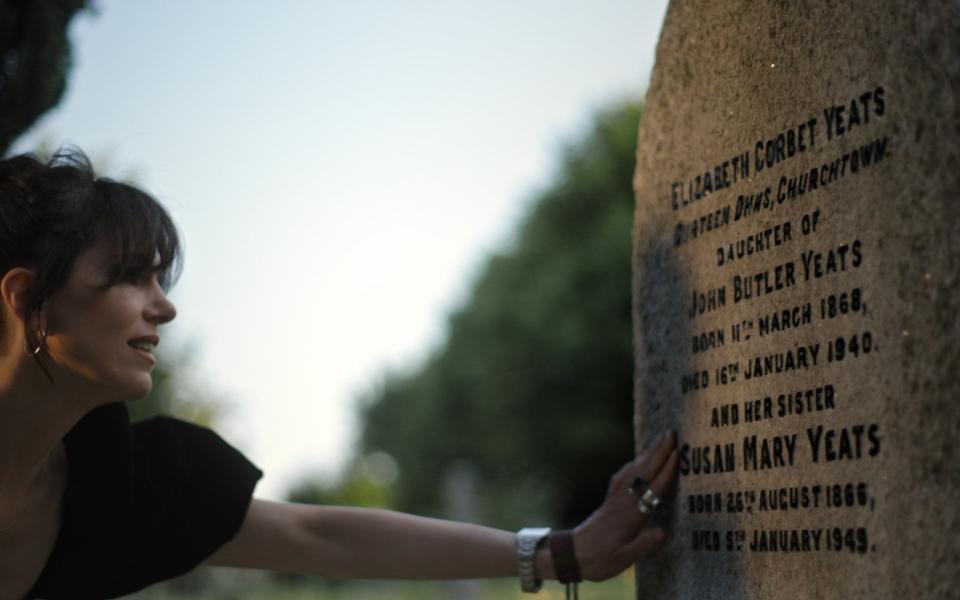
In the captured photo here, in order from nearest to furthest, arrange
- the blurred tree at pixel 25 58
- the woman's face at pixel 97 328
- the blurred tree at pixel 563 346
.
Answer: the woman's face at pixel 97 328
the blurred tree at pixel 25 58
the blurred tree at pixel 563 346

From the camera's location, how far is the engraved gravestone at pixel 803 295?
2443 mm

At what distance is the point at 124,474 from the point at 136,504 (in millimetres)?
123

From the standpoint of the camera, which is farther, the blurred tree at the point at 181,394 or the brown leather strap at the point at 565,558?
the blurred tree at the point at 181,394

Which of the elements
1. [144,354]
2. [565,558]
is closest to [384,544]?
[565,558]

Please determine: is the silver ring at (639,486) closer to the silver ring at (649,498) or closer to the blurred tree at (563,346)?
the silver ring at (649,498)

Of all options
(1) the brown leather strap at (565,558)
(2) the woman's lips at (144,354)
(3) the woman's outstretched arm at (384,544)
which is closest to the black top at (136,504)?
(3) the woman's outstretched arm at (384,544)

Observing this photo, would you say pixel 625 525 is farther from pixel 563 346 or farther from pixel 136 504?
pixel 563 346

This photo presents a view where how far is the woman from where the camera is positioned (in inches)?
123

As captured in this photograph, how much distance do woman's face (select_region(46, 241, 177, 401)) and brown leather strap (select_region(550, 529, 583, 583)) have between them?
1411 mm

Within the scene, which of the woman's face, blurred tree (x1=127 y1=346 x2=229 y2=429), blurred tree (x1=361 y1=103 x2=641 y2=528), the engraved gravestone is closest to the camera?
the engraved gravestone

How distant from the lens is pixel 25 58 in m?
4.07

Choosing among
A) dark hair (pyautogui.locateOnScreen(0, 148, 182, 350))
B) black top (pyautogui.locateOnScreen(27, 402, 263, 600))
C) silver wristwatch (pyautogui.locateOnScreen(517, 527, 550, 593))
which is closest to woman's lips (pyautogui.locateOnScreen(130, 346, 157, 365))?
dark hair (pyautogui.locateOnScreen(0, 148, 182, 350))

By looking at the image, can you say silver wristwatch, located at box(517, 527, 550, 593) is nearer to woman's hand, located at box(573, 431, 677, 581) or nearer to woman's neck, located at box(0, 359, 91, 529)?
woman's hand, located at box(573, 431, 677, 581)

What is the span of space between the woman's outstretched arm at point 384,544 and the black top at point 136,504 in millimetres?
115
